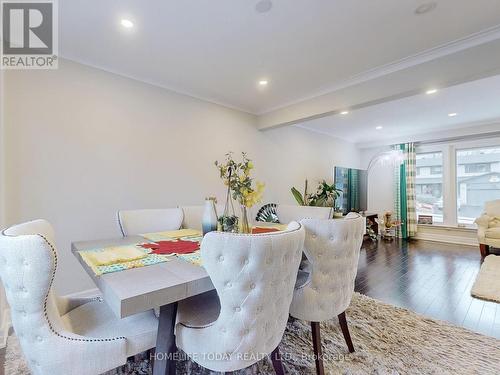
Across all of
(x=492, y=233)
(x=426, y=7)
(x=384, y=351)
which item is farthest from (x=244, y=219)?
(x=492, y=233)

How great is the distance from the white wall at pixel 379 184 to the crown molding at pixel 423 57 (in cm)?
411

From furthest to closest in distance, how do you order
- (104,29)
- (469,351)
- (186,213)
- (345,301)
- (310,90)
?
1. (310,90)
2. (186,213)
3. (104,29)
4. (469,351)
5. (345,301)

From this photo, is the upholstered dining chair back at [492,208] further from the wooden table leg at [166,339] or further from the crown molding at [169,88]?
the wooden table leg at [166,339]

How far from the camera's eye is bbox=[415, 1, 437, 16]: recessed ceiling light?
5.67ft

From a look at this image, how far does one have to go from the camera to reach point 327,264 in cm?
138

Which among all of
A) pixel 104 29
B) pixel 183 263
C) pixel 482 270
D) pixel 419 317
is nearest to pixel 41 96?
pixel 104 29

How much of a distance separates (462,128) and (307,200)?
3577 mm

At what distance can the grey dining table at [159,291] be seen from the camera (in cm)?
89

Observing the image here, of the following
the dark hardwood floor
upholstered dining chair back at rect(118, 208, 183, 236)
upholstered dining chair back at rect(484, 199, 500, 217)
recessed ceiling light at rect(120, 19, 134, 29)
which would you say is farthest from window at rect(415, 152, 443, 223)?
recessed ceiling light at rect(120, 19, 134, 29)

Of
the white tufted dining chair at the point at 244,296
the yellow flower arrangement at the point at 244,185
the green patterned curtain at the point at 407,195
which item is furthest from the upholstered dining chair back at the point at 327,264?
the green patterned curtain at the point at 407,195

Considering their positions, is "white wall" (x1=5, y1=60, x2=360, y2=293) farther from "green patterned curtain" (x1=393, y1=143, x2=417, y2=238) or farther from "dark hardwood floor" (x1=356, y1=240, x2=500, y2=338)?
"green patterned curtain" (x1=393, y1=143, x2=417, y2=238)

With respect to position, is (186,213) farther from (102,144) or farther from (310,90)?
(310,90)

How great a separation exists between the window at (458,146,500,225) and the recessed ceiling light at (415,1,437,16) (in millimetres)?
4854

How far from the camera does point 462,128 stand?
5.05 meters
